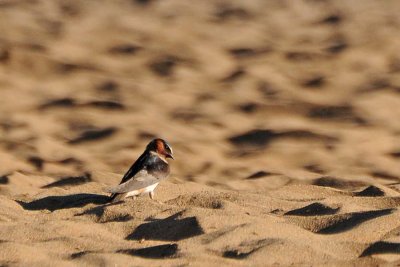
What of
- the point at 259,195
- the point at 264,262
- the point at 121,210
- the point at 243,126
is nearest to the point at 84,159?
the point at 243,126

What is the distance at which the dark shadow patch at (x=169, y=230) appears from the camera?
5.60m

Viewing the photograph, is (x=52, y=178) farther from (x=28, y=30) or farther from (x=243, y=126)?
(x=28, y=30)

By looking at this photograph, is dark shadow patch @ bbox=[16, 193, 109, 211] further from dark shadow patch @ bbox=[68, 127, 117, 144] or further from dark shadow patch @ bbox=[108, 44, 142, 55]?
dark shadow patch @ bbox=[108, 44, 142, 55]

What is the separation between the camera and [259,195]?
24.4 ft

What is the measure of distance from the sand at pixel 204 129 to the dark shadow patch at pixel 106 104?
28 millimetres

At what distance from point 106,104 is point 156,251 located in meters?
6.43

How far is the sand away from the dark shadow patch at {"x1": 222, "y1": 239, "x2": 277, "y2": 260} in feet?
0.03

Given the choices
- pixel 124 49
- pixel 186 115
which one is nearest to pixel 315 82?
pixel 186 115

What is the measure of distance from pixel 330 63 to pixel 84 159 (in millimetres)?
3841

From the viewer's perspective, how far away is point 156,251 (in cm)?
516

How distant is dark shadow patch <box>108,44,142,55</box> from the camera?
42.4 ft

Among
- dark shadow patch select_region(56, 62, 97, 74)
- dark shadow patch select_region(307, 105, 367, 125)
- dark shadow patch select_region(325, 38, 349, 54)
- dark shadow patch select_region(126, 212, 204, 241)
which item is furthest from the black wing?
dark shadow patch select_region(325, 38, 349, 54)

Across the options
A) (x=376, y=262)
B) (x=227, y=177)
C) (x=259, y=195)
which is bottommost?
(x=227, y=177)

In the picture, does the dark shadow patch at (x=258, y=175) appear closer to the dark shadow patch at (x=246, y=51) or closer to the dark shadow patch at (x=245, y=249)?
the dark shadow patch at (x=246, y=51)
